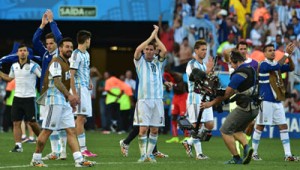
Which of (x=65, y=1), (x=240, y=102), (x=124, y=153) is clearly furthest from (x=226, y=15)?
(x=240, y=102)

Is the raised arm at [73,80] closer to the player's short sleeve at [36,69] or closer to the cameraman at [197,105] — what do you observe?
the cameraman at [197,105]

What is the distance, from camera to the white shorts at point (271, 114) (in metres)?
19.4

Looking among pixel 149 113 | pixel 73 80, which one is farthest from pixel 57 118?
pixel 149 113

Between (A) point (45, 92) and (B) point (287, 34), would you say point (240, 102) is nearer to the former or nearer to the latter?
(A) point (45, 92)

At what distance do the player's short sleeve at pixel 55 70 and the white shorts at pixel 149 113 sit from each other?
7.57 ft

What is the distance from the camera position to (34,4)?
34.3 metres

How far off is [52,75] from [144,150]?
106 inches

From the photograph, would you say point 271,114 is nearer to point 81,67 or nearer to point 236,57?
point 236,57

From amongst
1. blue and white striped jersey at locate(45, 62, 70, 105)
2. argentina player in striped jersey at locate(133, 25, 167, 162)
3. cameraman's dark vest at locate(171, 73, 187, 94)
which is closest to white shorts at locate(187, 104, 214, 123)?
argentina player in striped jersey at locate(133, 25, 167, 162)

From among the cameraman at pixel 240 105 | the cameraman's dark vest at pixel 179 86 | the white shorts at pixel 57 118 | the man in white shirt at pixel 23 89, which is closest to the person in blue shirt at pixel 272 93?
the cameraman at pixel 240 105

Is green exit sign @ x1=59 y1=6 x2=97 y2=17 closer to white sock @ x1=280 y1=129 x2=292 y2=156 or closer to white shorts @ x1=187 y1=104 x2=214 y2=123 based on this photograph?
white shorts @ x1=187 y1=104 x2=214 y2=123

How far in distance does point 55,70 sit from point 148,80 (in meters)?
2.47

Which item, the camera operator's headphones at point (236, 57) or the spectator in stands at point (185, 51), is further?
the spectator in stands at point (185, 51)

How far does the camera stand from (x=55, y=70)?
630 inches
